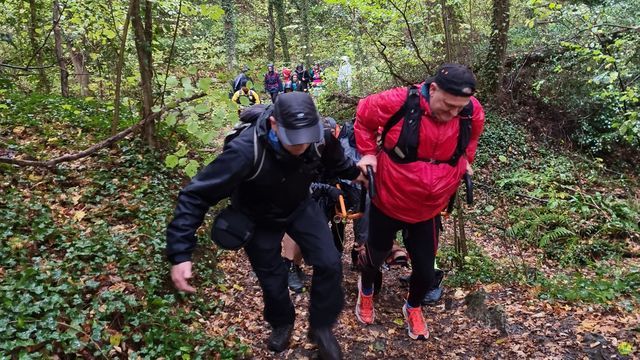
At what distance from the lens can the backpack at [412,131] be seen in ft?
11.7

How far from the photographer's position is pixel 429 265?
400cm

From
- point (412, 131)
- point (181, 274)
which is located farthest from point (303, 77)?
point (181, 274)

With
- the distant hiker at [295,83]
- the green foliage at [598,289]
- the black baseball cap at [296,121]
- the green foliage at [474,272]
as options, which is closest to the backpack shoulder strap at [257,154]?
the black baseball cap at [296,121]

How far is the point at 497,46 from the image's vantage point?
41.4ft

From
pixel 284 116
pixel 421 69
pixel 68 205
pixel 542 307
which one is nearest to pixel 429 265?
pixel 542 307

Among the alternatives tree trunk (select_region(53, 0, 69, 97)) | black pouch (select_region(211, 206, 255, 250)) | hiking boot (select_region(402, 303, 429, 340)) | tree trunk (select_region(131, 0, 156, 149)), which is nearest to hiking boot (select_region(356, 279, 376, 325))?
hiking boot (select_region(402, 303, 429, 340))

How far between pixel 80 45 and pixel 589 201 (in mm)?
13794

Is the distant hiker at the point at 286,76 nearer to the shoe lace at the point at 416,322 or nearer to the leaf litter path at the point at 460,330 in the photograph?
the leaf litter path at the point at 460,330

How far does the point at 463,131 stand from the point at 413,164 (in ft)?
1.68

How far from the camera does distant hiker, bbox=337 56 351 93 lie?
17016 mm

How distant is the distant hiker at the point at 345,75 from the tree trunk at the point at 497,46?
17.6ft

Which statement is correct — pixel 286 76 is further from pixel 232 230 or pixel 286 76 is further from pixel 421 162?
pixel 232 230

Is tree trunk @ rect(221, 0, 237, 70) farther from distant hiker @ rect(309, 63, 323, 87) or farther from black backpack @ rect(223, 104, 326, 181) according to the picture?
black backpack @ rect(223, 104, 326, 181)

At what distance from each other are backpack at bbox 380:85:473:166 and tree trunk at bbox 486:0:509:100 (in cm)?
991
